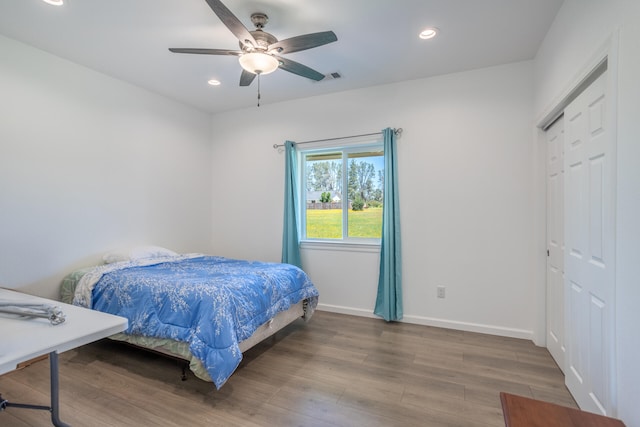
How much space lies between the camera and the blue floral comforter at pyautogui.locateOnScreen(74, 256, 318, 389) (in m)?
2.08

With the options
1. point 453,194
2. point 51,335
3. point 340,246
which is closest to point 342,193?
point 340,246

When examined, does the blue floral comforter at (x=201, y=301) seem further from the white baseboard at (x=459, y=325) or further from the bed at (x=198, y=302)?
the white baseboard at (x=459, y=325)

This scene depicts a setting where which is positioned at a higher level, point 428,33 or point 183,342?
point 428,33

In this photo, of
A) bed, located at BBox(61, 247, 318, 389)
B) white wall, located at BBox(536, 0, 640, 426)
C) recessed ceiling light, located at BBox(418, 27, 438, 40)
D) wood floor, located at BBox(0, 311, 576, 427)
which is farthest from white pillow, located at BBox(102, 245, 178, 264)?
white wall, located at BBox(536, 0, 640, 426)

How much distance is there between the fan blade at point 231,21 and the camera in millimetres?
1748

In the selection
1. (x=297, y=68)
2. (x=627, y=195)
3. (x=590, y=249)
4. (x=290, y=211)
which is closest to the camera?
(x=627, y=195)

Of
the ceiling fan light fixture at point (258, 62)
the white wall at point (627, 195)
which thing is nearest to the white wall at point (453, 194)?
the white wall at point (627, 195)

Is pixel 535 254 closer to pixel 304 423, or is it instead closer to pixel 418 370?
pixel 418 370

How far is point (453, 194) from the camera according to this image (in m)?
3.39

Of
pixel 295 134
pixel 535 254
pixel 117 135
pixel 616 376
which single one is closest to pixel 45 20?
pixel 117 135

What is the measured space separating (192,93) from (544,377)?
Result: 4742 mm

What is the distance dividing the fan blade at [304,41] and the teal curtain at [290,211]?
1.95m

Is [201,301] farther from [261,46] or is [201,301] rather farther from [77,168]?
[77,168]

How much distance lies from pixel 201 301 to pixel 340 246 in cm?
209
